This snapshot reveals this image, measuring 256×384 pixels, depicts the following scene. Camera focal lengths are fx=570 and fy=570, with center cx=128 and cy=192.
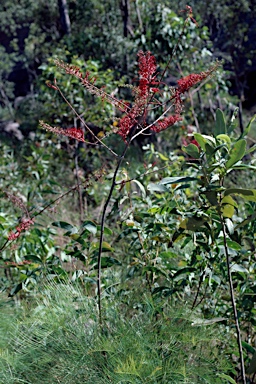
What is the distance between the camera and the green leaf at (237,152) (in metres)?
1.61

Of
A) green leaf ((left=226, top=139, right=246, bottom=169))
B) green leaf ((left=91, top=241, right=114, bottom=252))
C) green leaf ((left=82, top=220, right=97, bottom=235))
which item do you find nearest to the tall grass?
green leaf ((left=82, top=220, right=97, bottom=235))

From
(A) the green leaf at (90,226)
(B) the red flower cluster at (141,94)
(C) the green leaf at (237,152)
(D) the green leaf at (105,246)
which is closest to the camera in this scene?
(C) the green leaf at (237,152)

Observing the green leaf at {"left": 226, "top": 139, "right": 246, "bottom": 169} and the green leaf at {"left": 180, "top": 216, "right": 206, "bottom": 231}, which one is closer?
the green leaf at {"left": 226, "top": 139, "right": 246, "bottom": 169}

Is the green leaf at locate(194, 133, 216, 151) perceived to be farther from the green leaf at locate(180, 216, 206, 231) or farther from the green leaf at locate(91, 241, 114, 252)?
the green leaf at locate(91, 241, 114, 252)

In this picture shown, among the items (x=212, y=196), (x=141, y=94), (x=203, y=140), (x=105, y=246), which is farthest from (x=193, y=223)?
(x=105, y=246)

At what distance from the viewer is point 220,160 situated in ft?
5.73

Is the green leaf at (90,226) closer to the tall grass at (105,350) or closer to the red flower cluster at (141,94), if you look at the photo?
the tall grass at (105,350)

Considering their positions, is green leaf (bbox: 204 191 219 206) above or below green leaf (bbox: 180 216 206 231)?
above

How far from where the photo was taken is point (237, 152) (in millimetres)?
1629

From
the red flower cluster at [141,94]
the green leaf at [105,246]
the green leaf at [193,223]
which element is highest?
the red flower cluster at [141,94]

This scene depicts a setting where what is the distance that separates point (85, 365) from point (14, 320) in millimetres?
522

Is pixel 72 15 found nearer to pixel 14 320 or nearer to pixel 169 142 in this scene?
pixel 169 142

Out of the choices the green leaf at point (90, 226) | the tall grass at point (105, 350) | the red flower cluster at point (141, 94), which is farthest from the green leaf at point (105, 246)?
the red flower cluster at point (141, 94)

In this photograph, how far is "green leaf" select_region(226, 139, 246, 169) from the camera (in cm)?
161
